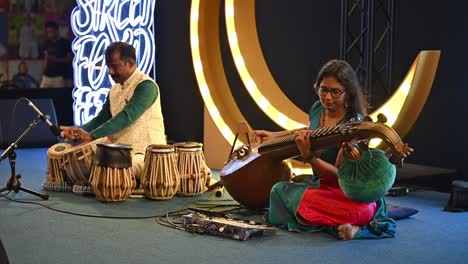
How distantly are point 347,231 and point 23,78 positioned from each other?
623 centimetres

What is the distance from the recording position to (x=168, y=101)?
10.0 meters

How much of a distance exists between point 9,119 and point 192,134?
6.85 feet

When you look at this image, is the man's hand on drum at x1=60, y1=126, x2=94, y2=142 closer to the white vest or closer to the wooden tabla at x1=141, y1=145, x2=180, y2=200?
the white vest

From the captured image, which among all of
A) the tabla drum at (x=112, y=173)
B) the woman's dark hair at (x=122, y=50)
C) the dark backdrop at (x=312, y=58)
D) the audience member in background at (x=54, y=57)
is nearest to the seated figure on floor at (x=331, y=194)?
the tabla drum at (x=112, y=173)

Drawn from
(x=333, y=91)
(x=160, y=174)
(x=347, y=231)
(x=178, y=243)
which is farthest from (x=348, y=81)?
(x=160, y=174)

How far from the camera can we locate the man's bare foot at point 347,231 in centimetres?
509

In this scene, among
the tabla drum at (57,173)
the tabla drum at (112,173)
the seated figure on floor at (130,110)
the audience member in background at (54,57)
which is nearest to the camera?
the tabla drum at (112,173)

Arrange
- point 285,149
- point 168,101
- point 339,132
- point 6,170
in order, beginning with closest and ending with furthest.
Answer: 1. point 339,132
2. point 285,149
3. point 6,170
4. point 168,101

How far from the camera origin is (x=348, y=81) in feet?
17.4

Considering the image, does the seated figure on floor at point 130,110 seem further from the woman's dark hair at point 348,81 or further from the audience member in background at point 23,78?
the audience member in background at point 23,78

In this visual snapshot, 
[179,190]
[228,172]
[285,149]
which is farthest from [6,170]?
[285,149]

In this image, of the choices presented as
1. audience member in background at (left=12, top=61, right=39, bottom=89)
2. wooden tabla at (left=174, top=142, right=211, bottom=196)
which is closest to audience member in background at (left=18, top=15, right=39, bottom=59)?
audience member in background at (left=12, top=61, right=39, bottom=89)

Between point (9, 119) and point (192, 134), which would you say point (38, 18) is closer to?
point (9, 119)

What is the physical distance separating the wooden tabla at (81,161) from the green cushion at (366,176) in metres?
2.39
